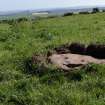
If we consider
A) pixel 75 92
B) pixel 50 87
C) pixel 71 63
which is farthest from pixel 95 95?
pixel 71 63

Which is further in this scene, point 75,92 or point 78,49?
point 78,49

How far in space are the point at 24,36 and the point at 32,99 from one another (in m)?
8.97

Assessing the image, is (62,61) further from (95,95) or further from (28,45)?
(28,45)

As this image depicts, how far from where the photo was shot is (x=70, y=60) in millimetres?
8523

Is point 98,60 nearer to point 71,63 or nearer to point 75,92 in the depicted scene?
point 71,63

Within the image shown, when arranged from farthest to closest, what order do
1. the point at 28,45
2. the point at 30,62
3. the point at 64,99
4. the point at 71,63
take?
the point at 28,45, the point at 30,62, the point at 71,63, the point at 64,99

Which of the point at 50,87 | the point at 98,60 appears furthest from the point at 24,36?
the point at 50,87

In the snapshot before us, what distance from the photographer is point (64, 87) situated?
696 centimetres

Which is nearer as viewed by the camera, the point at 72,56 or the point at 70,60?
the point at 70,60

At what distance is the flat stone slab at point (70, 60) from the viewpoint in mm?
8219

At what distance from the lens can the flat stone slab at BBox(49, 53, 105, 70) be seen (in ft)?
27.0

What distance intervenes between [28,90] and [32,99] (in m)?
0.52

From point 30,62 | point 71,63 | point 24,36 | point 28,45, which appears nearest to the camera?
point 71,63

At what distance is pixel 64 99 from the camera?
632 cm
